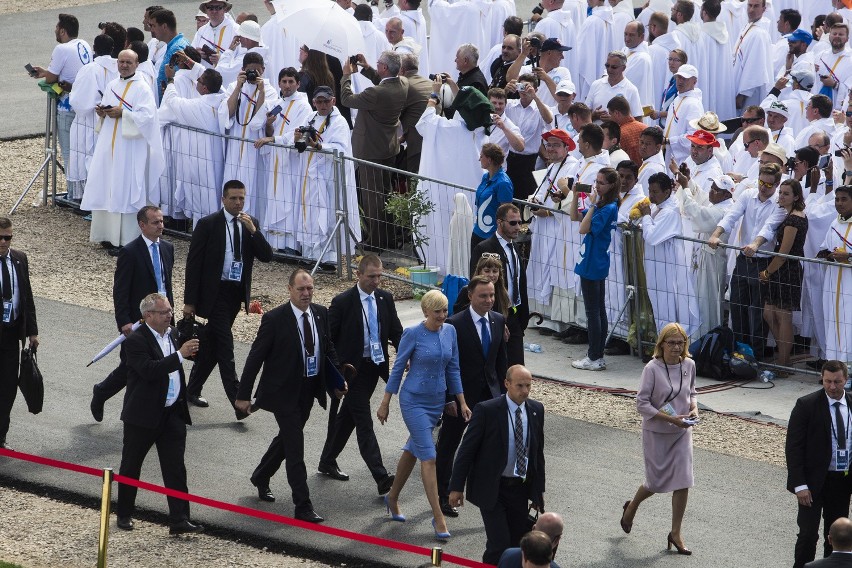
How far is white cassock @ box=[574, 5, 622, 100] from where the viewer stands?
65.4 ft

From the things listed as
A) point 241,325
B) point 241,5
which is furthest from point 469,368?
point 241,5

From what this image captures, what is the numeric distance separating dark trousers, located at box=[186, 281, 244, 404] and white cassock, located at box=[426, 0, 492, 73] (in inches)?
387

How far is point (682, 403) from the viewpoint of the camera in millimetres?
9945

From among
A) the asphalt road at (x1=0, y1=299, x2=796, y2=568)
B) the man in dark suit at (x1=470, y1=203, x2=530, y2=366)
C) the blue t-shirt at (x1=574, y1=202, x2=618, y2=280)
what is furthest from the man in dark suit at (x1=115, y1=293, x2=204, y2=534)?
the blue t-shirt at (x1=574, y1=202, x2=618, y2=280)

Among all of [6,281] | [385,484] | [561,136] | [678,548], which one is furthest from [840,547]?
[561,136]

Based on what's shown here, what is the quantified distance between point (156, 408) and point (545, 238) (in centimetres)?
567

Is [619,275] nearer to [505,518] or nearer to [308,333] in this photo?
[308,333]

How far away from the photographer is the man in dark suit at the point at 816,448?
9.32 meters

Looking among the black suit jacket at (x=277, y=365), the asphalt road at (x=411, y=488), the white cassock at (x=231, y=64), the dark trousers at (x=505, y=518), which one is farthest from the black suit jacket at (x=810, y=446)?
the white cassock at (x=231, y=64)

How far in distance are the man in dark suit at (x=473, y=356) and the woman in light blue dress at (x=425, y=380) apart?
200mm

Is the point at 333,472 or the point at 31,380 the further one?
the point at 31,380

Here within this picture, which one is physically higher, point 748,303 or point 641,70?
point 641,70

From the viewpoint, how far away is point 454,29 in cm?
2139

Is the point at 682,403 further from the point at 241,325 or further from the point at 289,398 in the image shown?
the point at 241,325
